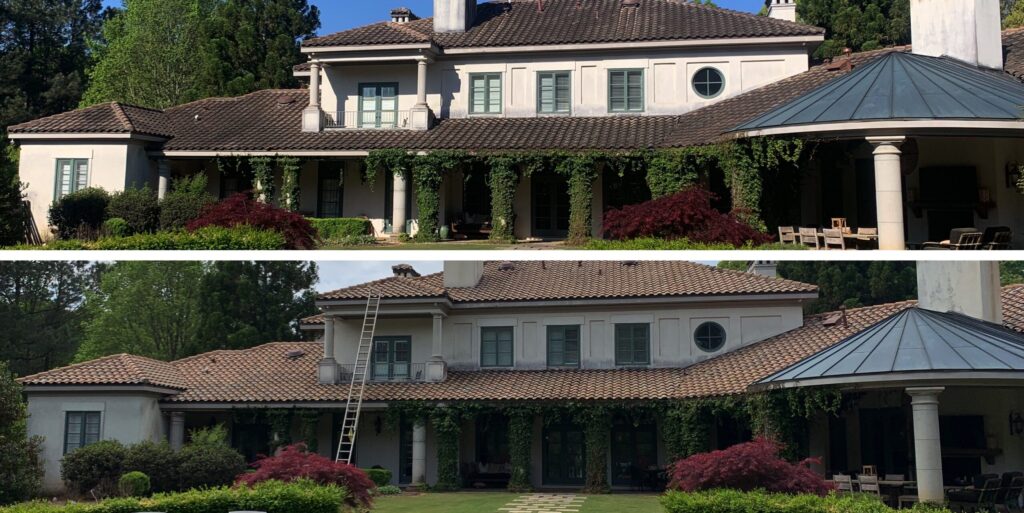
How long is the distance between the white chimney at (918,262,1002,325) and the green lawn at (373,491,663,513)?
26.7ft

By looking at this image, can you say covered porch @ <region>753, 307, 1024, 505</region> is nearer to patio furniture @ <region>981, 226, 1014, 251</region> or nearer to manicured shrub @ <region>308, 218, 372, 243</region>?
patio furniture @ <region>981, 226, 1014, 251</region>

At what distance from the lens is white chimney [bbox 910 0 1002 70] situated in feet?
89.1

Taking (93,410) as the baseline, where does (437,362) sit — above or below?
above

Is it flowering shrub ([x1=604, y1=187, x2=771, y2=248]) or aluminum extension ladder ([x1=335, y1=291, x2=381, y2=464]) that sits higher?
flowering shrub ([x1=604, y1=187, x2=771, y2=248])

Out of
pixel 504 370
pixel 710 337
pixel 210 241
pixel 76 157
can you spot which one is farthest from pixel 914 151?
pixel 76 157

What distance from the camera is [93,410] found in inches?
1206


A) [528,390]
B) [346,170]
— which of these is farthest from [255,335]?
[528,390]

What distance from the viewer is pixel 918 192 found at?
26.4 meters

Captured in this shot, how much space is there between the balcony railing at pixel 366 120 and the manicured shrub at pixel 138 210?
617cm

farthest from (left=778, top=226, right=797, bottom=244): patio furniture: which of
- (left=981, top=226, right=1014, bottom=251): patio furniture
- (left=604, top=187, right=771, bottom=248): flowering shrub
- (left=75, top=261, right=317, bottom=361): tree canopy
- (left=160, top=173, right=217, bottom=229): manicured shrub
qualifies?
(left=75, top=261, right=317, bottom=361): tree canopy

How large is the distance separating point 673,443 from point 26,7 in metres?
47.2

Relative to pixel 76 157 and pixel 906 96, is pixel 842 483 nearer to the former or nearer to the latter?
pixel 906 96

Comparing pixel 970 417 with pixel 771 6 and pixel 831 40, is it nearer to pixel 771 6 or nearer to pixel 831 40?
pixel 771 6

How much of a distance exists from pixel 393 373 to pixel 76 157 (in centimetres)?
1120
